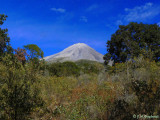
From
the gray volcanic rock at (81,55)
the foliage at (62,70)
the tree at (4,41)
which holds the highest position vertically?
the gray volcanic rock at (81,55)

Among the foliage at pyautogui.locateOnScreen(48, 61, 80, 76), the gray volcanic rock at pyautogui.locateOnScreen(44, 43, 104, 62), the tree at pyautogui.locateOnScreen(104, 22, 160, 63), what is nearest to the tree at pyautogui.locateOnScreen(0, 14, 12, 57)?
the foliage at pyautogui.locateOnScreen(48, 61, 80, 76)

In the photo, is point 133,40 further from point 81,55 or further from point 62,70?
point 81,55

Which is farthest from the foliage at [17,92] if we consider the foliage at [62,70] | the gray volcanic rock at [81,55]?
the gray volcanic rock at [81,55]

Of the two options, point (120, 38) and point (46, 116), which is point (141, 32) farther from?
point (46, 116)

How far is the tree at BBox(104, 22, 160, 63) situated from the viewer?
20.1 metres

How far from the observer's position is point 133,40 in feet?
70.4

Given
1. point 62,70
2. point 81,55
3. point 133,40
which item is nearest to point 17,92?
point 62,70

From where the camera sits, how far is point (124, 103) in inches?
170

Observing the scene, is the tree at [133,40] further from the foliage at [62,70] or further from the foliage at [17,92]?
the foliage at [17,92]

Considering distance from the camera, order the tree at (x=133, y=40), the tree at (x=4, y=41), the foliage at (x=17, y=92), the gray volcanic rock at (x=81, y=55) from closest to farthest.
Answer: the foliage at (x=17, y=92)
the tree at (x=4, y=41)
the tree at (x=133, y=40)
the gray volcanic rock at (x=81, y=55)

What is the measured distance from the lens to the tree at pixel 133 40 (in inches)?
790

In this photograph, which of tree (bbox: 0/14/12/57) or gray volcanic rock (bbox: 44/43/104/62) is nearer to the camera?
tree (bbox: 0/14/12/57)

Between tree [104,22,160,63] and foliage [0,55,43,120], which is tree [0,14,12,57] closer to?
foliage [0,55,43,120]

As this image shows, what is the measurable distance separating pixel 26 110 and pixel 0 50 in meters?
10.2
